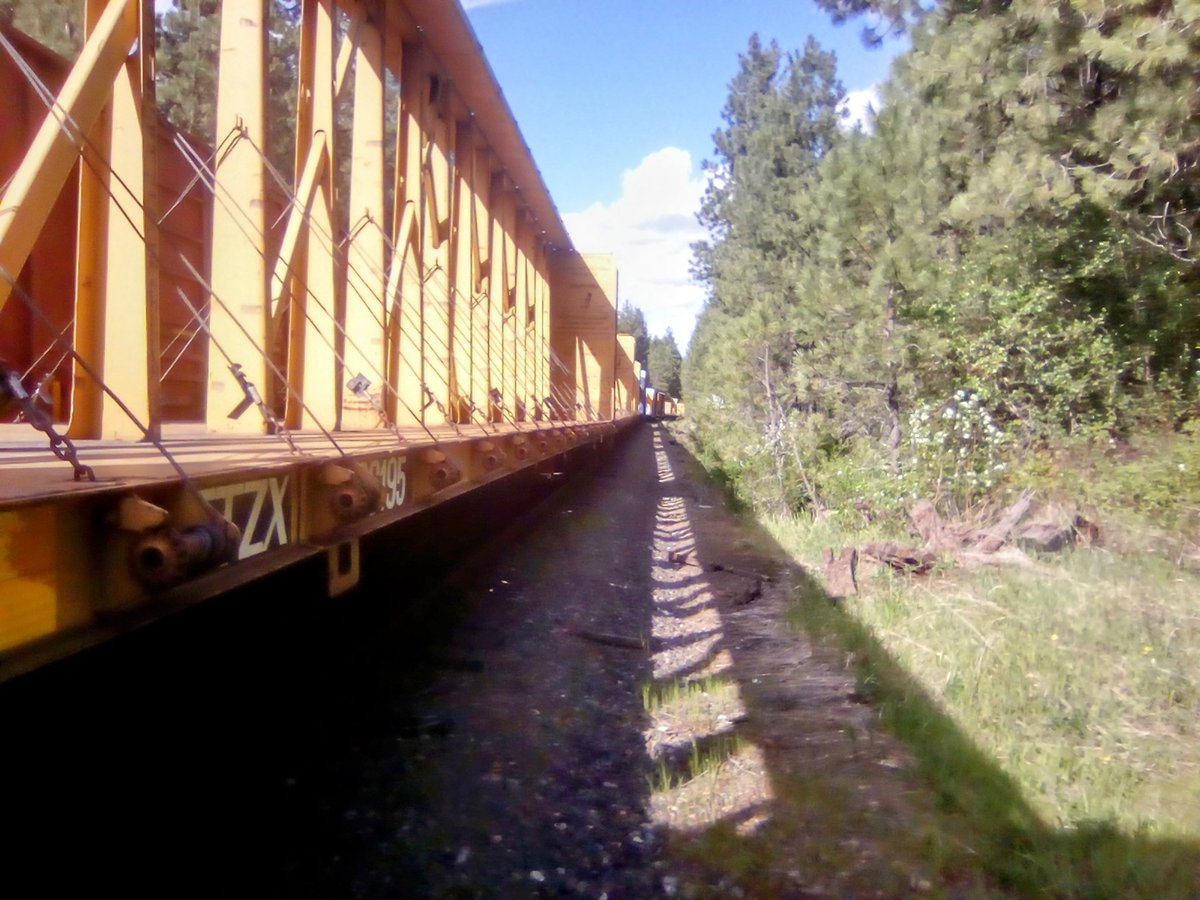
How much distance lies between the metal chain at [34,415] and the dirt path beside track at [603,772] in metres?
1.63

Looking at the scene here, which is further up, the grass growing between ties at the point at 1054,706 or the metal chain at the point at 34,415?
the metal chain at the point at 34,415

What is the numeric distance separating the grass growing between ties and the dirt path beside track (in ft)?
0.82

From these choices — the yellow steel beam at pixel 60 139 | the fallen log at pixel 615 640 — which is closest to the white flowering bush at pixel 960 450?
the fallen log at pixel 615 640

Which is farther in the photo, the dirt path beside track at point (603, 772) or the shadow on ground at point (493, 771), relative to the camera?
the dirt path beside track at point (603, 772)

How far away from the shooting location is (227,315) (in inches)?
162

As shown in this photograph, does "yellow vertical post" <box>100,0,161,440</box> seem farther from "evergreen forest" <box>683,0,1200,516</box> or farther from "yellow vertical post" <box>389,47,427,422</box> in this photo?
"evergreen forest" <box>683,0,1200,516</box>

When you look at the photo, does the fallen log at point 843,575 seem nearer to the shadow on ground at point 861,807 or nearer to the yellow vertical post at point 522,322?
the shadow on ground at point 861,807

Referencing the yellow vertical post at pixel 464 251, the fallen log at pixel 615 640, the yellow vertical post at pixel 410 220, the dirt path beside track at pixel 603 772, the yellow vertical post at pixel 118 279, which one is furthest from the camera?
the yellow vertical post at pixel 464 251

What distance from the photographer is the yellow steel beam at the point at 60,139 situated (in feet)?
7.90

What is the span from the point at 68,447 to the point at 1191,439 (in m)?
7.76

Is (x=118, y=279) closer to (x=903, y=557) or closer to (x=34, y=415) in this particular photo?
(x=34, y=415)

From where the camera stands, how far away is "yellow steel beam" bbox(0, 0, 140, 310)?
94.8 inches

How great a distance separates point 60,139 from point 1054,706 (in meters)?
4.42

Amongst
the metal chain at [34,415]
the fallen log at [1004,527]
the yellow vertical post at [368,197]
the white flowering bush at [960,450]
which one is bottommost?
the fallen log at [1004,527]
